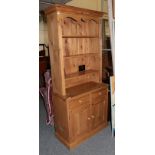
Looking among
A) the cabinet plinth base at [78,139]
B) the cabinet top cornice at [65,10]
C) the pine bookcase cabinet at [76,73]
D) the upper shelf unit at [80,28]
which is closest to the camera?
the cabinet top cornice at [65,10]

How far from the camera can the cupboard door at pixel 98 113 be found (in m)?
2.88

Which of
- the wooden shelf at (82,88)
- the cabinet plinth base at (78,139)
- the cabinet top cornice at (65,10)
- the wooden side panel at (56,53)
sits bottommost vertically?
the cabinet plinth base at (78,139)

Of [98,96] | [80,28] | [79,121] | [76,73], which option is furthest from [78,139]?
[80,28]

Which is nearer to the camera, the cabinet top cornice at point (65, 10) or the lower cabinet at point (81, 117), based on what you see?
the cabinet top cornice at point (65, 10)

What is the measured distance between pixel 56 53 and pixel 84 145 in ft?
4.64

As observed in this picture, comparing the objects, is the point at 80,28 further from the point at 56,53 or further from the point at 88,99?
the point at 88,99

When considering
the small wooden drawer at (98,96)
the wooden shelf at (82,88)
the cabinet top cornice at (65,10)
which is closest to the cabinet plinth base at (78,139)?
the small wooden drawer at (98,96)

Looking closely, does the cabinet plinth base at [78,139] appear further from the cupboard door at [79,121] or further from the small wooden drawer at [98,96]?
the small wooden drawer at [98,96]

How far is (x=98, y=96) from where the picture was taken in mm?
2922

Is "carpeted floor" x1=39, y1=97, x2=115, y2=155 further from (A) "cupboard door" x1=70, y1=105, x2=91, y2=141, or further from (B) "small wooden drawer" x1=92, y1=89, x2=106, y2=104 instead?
(B) "small wooden drawer" x1=92, y1=89, x2=106, y2=104
